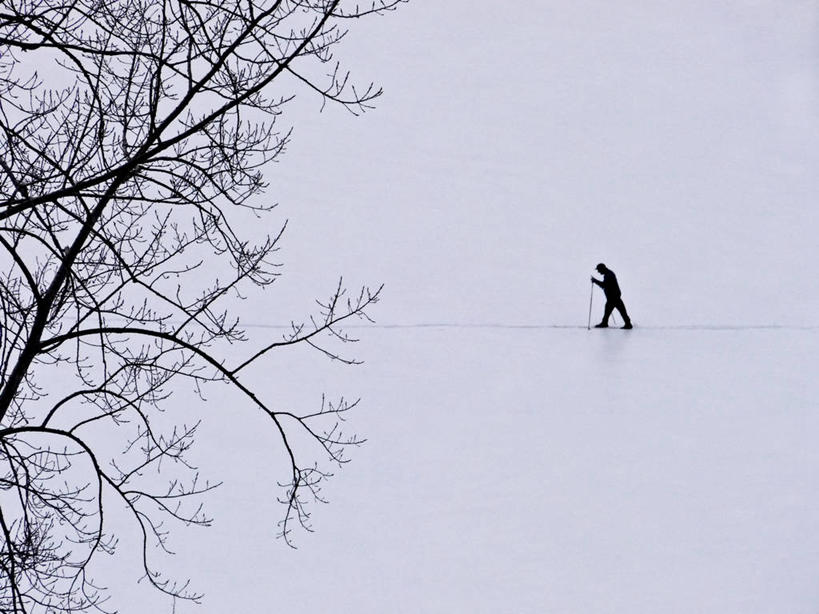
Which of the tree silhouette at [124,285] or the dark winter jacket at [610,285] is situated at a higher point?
the dark winter jacket at [610,285]

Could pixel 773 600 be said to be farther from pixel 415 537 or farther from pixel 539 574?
pixel 415 537

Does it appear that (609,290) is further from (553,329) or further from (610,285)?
(553,329)

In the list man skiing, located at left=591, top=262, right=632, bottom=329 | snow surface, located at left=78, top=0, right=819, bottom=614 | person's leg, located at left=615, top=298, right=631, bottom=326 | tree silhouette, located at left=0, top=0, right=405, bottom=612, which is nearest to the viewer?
tree silhouette, located at left=0, top=0, right=405, bottom=612

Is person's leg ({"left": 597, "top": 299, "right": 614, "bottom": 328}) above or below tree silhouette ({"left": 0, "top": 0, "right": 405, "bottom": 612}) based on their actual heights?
above

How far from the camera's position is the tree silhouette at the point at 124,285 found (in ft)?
22.3

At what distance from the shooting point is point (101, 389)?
710cm

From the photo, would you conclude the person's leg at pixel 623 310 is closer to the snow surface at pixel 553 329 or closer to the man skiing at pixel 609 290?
the man skiing at pixel 609 290

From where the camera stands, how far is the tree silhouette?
22.3ft

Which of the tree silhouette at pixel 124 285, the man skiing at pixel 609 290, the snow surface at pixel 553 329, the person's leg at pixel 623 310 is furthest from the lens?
the person's leg at pixel 623 310

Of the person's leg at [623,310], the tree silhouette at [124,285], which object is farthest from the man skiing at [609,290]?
the tree silhouette at [124,285]

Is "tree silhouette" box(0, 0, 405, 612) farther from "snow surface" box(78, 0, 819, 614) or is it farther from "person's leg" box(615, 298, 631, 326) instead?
"person's leg" box(615, 298, 631, 326)

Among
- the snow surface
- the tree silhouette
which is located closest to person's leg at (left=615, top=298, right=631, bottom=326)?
the snow surface

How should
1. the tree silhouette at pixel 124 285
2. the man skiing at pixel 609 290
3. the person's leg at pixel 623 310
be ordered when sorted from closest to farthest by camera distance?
the tree silhouette at pixel 124 285 < the man skiing at pixel 609 290 < the person's leg at pixel 623 310

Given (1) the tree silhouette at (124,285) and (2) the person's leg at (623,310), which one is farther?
(2) the person's leg at (623,310)
